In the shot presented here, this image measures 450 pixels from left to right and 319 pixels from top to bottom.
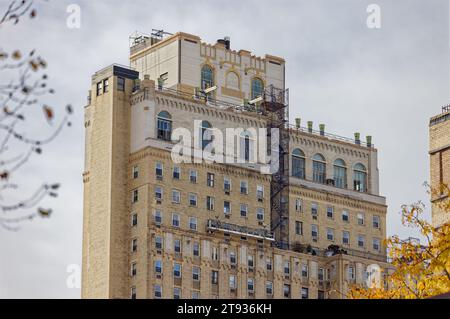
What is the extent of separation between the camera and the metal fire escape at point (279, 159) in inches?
7308

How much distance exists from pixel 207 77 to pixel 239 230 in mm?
18660

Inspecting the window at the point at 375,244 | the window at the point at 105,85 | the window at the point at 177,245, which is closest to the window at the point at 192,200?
the window at the point at 177,245

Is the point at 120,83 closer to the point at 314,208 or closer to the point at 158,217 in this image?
the point at 158,217

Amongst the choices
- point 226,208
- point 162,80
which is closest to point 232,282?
point 226,208

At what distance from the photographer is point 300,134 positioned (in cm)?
19175

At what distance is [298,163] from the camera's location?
190750 millimetres

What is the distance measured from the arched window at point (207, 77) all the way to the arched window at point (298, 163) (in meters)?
12.2

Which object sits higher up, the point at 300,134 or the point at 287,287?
the point at 300,134

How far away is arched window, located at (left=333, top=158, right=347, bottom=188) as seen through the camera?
194000 millimetres

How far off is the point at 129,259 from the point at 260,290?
15.2 metres
